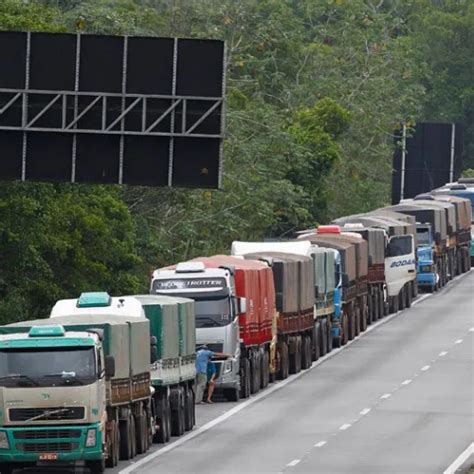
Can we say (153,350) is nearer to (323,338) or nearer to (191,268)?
(191,268)

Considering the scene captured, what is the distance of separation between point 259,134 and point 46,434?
59.7 metres

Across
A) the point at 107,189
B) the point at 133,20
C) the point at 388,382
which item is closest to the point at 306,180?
the point at 133,20

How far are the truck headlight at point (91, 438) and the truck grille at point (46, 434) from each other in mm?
175

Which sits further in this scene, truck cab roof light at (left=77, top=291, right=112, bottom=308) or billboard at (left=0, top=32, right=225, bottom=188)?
truck cab roof light at (left=77, top=291, right=112, bottom=308)

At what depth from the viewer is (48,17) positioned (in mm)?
63500

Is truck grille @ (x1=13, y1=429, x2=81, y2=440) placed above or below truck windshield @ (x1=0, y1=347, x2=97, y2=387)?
below

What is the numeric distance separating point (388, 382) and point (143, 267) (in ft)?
71.4

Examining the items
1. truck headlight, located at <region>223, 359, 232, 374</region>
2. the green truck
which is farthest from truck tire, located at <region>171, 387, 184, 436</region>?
the green truck

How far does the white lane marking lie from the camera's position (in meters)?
36.3

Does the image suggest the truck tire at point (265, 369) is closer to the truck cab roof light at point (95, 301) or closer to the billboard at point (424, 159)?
the truck cab roof light at point (95, 301)

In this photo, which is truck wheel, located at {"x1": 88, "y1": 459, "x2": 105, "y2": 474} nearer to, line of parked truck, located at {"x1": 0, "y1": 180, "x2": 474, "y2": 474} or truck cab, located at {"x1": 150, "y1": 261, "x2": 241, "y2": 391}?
line of parked truck, located at {"x1": 0, "y1": 180, "x2": 474, "y2": 474}

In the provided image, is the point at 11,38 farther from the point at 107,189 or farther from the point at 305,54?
the point at 305,54

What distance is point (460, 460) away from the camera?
125ft

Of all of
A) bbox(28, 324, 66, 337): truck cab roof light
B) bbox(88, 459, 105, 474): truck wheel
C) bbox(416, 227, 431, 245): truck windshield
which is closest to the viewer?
bbox(28, 324, 66, 337): truck cab roof light
